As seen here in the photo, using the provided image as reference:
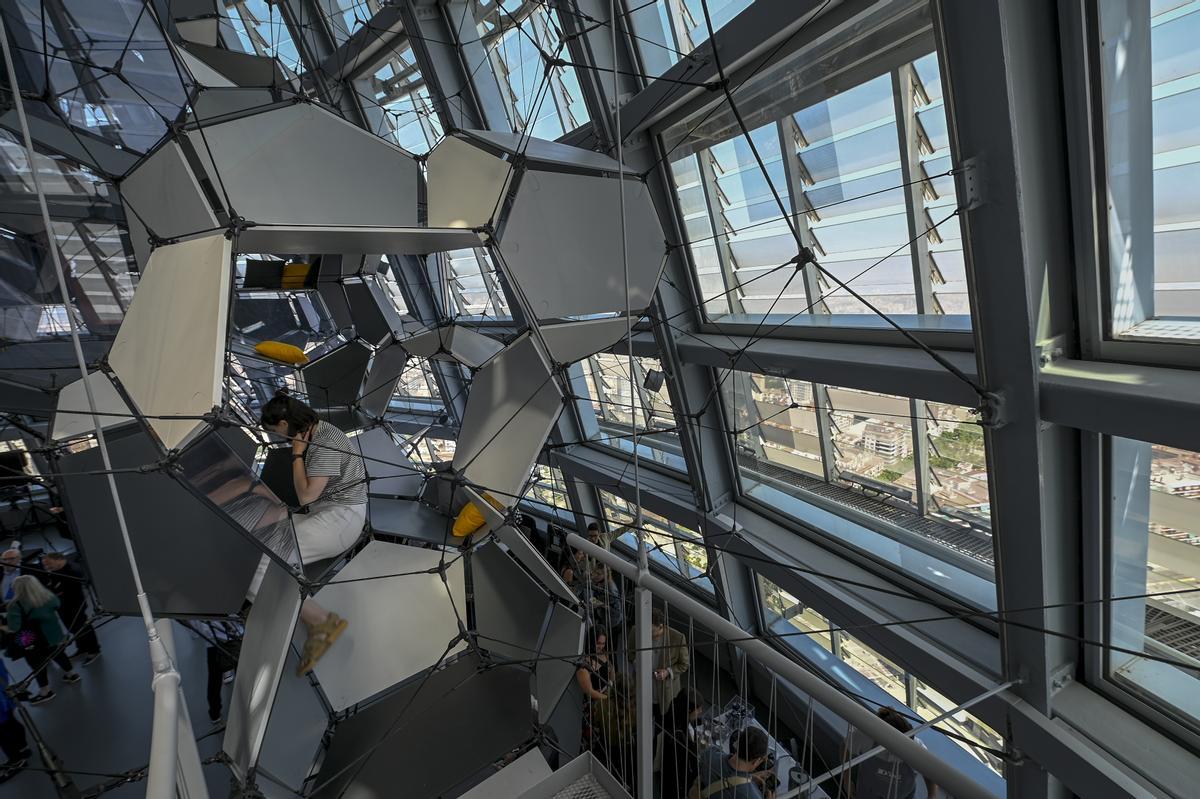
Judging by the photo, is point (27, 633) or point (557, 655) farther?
point (27, 633)

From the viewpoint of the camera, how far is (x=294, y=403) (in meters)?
1.52

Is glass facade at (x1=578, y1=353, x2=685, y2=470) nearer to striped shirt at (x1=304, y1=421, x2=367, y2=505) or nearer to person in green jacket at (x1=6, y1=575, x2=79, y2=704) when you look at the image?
striped shirt at (x1=304, y1=421, x2=367, y2=505)

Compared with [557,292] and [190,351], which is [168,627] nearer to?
[190,351]

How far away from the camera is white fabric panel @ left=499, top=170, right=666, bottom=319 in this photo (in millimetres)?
1409

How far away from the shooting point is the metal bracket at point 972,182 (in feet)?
4.48

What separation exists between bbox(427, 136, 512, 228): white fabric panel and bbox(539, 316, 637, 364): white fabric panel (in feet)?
1.01

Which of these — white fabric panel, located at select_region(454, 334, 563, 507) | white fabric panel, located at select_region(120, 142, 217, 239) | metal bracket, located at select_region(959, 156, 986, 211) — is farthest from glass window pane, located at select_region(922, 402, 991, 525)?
white fabric panel, located at select_region(120, 142, 217, 239)

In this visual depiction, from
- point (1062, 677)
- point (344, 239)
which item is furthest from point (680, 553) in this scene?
point (344, 239)

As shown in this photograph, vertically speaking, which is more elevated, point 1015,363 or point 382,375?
point 382,375

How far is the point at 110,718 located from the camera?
2816 mm

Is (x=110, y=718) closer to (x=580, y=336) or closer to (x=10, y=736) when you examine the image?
(x=10, y=736)

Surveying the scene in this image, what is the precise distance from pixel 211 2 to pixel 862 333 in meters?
3.02

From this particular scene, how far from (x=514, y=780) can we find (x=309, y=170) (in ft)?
4.82

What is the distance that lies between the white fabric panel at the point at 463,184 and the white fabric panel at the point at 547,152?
4cm
